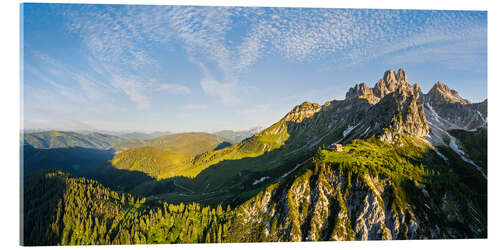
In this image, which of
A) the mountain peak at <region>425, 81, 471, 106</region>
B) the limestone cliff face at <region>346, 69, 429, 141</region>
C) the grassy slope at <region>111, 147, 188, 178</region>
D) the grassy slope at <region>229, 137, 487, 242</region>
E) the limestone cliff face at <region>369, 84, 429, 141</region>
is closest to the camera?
the grassy slope at <region>229, 137, 487, 242</region>

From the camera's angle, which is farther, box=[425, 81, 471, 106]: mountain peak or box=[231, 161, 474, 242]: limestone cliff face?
box=[425, 81, 471, 106]: mountain peak

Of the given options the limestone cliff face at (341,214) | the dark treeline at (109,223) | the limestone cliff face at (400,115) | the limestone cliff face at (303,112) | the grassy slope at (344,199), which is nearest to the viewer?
the limestone cliff face at (341,214)

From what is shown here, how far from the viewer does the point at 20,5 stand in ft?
46.9

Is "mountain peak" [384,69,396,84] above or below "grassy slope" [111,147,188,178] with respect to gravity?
above

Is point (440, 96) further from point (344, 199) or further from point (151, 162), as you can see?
point (151, 162)

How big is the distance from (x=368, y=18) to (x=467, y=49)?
11.9 m

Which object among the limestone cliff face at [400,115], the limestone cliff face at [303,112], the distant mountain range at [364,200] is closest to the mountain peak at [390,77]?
the limestone cliff face at [303,112]

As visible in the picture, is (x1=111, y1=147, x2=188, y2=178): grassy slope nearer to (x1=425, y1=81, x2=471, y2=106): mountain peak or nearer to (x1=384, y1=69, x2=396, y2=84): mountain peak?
(x1=384, y1=69, x2=396, y2=84): mountain peak

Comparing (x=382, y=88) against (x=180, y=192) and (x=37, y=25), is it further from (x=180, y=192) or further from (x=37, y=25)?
(x=37, y=25)

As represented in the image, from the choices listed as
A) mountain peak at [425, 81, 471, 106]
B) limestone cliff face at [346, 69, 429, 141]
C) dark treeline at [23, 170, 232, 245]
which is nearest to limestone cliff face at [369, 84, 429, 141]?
limestone cliff face at [346, 69, 429, 141]

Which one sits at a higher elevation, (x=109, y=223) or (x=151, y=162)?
(x=109, y=223)

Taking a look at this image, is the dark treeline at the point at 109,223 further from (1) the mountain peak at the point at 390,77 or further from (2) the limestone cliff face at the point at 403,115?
(1) the mountain peak at the point at 390,77

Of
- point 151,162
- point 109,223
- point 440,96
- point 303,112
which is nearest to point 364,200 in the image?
point 109,223
